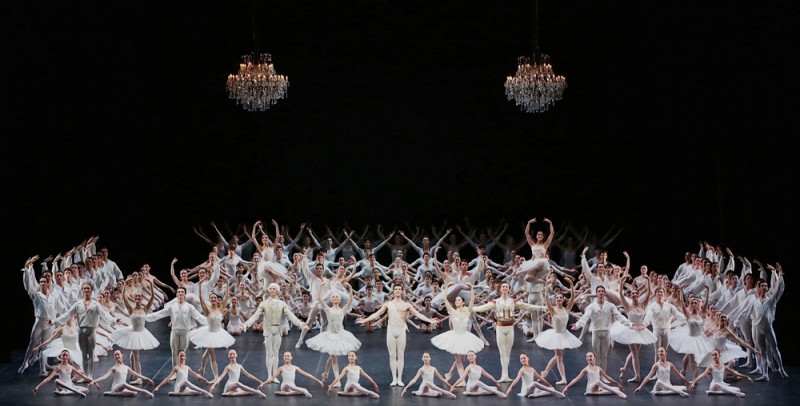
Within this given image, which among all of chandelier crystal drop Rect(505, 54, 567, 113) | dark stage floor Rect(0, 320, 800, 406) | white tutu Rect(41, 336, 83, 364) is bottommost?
dark stage floor Rect(0, 320, 800, 406)

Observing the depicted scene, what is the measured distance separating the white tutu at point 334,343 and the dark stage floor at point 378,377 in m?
0.46

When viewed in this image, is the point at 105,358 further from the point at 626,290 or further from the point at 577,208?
the point at 577,208

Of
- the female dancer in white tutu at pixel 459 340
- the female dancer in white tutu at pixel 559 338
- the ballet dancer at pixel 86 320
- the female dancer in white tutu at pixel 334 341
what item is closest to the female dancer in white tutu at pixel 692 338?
the female dancer in white tutu at pixel 559 338

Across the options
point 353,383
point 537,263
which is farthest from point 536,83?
point 353,383

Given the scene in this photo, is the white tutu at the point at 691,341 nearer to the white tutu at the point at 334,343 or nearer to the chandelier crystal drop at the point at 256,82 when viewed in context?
the white tutu at the point at 334,343

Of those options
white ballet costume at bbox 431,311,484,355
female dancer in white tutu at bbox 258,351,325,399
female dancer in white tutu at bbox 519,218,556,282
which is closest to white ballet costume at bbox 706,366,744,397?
white ballet costume at bbox 431,311,484,355

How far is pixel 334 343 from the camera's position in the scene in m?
11.5

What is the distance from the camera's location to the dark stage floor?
11.0 m

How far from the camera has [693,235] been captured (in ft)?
58.6

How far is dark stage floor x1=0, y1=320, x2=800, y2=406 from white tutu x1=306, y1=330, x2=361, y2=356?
46 centimetres

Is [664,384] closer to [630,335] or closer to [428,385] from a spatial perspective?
[630,335]

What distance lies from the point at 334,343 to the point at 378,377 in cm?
93

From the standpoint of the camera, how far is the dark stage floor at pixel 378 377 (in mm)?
11023

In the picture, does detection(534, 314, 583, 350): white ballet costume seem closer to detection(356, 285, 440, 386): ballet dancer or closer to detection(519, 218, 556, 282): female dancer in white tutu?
detection(356, 285, 440, 386): ballet dancer
